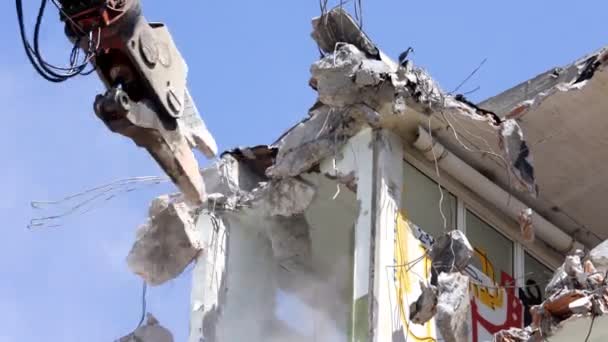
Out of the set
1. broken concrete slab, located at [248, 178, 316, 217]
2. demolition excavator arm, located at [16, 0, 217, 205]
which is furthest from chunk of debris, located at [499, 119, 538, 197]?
demolition excavator arm, located at [16, 0, 217, 205]

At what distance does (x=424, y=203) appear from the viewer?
17.1 m

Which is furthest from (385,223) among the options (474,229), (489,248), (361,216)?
(489,248)

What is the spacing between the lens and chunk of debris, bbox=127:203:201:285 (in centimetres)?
1752

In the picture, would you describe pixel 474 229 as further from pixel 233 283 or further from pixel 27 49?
pixel 27 49

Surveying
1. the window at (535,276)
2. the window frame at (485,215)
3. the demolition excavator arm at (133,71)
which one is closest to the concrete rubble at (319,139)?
the window frame at (485,215)

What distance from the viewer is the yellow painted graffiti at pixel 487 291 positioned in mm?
16891

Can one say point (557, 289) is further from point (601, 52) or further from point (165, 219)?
point (165, 219)

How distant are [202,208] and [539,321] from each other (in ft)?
15.4

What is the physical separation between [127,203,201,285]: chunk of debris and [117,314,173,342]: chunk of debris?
0.56 metres

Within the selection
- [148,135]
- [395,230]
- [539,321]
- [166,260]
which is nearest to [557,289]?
[539,321]

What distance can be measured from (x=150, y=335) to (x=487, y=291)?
9.82ft

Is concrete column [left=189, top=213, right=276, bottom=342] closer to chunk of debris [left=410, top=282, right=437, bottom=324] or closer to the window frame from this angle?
the window frame

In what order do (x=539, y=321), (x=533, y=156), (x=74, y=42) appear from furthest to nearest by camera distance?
(x=533, y=156) → (x=539, y=321) → (x=74, y=42)

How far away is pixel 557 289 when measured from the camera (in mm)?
13953
